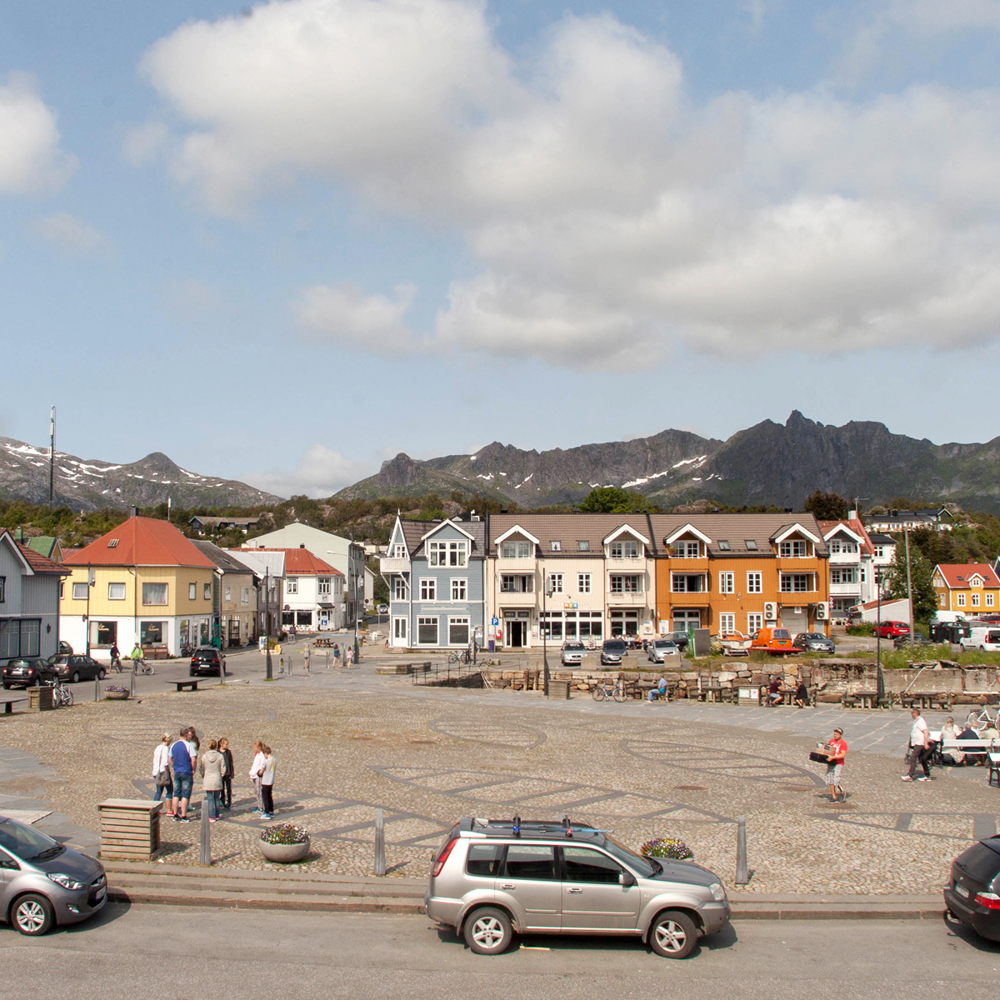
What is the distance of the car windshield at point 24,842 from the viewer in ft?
41.2

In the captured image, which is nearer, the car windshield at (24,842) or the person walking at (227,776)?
the car windshield at (24,842)

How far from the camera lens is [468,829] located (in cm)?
1284

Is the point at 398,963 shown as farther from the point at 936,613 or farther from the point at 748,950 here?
the point at 936,613

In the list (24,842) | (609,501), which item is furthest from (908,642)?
(24,842)

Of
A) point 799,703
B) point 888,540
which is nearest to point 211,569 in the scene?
point 799,703

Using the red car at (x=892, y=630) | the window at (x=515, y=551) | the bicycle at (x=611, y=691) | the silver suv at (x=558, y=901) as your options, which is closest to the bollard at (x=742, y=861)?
the silver suv at (x=558, y=901)

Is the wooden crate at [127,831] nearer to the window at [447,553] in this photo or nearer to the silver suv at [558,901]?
the silver suv at [558,901]

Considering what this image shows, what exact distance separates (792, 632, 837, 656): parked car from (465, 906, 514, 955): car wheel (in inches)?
1971

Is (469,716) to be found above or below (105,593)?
below

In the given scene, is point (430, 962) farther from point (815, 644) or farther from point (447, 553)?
point (447, 553)

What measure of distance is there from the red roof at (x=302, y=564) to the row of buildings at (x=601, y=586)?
1329 inches

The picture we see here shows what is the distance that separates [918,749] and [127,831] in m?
20.1

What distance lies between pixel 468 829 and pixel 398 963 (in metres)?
1.95

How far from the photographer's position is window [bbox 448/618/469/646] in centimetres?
7200
